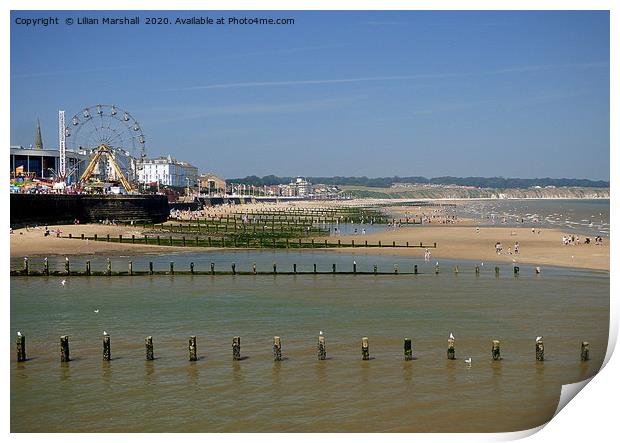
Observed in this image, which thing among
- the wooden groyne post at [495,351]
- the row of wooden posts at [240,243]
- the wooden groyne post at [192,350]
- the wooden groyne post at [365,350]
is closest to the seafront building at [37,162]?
the row of wooden posts at [240,243]

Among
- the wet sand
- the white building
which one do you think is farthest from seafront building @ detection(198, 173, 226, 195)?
the wet sand

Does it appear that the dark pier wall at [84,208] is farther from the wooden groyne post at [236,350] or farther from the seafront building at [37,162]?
the wooden groyne post at [236,350]

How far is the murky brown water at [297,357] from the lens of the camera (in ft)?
40.2

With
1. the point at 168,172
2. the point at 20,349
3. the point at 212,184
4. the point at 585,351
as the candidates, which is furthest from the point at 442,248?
the point at 212,184

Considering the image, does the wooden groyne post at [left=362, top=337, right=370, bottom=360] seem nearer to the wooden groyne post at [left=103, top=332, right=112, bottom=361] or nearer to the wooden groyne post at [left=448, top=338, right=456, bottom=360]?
the wooden groyne post at [left=448, top=338, right=456, bottom=360]

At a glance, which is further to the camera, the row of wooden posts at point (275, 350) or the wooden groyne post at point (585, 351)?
the wooden groyne post at point (585, 351)

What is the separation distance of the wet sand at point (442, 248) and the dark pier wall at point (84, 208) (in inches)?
36.4

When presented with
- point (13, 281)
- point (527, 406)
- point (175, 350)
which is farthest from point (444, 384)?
point (13, 281)

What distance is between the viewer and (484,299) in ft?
78.9

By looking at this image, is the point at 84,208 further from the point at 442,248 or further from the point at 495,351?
the point at 495,351

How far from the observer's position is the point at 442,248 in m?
43.5

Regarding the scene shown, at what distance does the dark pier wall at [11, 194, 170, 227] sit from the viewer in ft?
134

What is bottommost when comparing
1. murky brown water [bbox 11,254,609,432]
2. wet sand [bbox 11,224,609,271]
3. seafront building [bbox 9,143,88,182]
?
murky brown water [bbox 11,254,609,432]

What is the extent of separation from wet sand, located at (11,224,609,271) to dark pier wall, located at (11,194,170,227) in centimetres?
92
